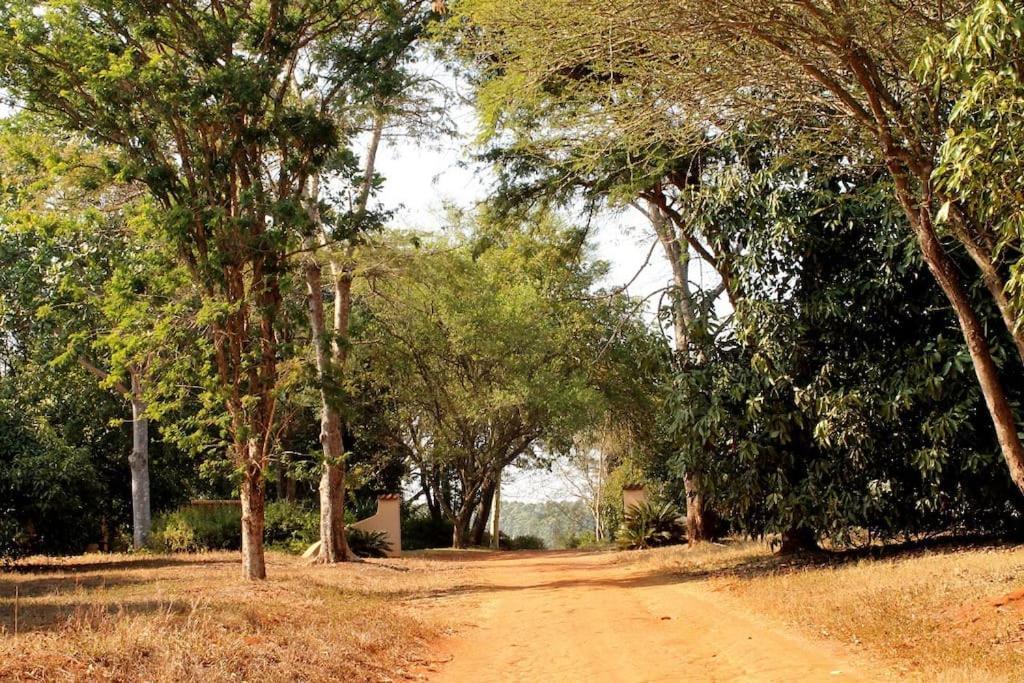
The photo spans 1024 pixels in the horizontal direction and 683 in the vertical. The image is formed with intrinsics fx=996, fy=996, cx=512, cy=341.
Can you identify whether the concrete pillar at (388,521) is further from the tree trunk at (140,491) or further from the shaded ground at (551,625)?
the shaded ground at (551,625)

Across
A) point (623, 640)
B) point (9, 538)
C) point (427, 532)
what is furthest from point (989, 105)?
point (427, 532)

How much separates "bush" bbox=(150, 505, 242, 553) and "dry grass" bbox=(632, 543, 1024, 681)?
43.1ft

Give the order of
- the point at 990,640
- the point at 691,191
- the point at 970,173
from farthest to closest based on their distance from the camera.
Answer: the point at 691,191 → the point at 990,640 → the point at 970,173

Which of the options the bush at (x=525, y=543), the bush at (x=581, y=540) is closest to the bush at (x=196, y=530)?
the bush at (x=581, y=540)

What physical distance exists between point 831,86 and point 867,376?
5.75 meters

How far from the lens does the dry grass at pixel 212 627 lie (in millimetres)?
6477

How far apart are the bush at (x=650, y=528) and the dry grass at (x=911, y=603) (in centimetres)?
849

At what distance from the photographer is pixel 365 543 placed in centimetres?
2402

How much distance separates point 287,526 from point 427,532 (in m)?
9.41

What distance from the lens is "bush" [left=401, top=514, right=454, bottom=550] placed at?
33.8 m

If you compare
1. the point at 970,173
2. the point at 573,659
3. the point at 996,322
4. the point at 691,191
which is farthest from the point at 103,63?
the point at 996,322

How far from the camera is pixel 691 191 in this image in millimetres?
15898

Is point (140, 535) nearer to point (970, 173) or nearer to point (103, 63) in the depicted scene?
point (103, 63)

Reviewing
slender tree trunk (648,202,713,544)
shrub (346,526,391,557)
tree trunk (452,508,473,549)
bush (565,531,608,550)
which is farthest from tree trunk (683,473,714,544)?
bush (565,531,608,550)
